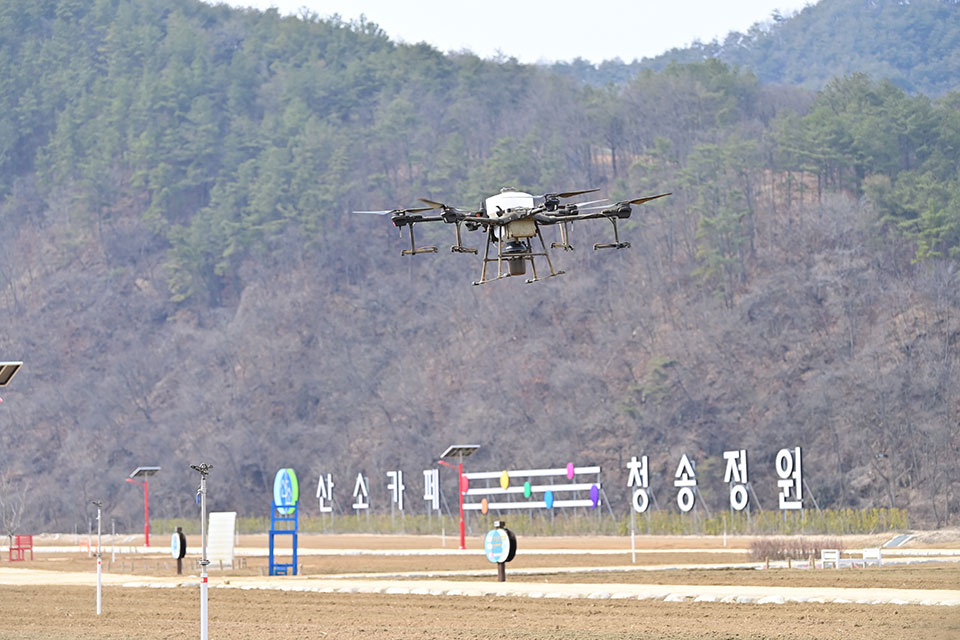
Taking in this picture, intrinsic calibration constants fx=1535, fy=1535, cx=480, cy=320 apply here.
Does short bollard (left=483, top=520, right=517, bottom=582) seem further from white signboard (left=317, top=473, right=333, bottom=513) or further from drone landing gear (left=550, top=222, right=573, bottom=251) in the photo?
white signboard (left=317, top=473, right=333, bottom=513)

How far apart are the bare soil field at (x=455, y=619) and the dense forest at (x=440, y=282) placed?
137 feet

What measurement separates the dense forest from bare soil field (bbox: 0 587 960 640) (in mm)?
41742

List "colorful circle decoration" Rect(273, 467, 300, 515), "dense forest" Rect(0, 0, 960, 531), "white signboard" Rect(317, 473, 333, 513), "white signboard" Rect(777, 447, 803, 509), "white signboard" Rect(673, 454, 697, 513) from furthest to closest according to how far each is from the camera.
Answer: "dense forest" Rect(0, 0, 960, 531) → "white signboard" Rect(317, 473, 333, 513) → "white signboard" Rect(673, 454, 697, 513) → "white signboard" Rect(777, 447, 803, 509) → "colorful circle decoration" Rect(273, 467, 300, 515)

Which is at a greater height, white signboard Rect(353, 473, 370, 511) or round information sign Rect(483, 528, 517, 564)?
white signboard Rect(353, 473, 370, 511)

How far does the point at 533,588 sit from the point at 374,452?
5824cm

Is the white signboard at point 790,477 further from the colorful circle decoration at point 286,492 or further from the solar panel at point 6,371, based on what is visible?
the solar panel at point 6,371

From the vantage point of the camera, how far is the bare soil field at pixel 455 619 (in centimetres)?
2238

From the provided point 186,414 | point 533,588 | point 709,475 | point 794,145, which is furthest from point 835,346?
point 533,588

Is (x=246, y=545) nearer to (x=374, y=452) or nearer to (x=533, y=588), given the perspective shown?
(x=374, y=452)

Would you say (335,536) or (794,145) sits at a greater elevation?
(794,145)

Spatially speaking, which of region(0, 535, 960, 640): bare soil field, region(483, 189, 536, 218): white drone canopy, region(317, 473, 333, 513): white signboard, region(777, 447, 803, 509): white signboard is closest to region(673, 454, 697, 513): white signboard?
region(777, 447, 803, 509): white signboard

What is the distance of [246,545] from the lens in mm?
68312

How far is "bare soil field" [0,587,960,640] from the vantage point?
2238 centimetres

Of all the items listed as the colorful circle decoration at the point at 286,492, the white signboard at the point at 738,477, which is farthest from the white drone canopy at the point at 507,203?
the white signboard at the point at 738,477
